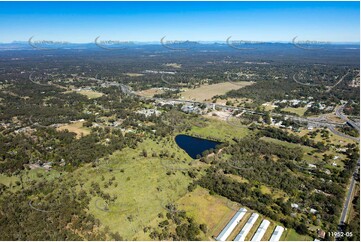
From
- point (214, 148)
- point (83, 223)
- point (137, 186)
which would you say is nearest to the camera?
point (83, 223)

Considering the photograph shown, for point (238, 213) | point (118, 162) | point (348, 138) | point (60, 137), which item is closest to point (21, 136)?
point (60, 137)

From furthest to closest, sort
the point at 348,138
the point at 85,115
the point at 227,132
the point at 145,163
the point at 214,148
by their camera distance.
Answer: the point at 85,115
the point at 227,132
the point at 348,138
the point at 214,148
the point at 145,163

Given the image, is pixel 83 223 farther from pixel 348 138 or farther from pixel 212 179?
pixel 348 138

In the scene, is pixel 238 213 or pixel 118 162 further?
pixel 118 162

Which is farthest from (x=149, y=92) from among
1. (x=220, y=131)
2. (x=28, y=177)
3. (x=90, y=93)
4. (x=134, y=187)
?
(x=134, y=187)

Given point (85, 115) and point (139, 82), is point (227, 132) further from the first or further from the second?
point (139, 82)

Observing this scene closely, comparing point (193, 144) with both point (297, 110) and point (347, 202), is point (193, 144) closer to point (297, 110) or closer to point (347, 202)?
point (347, 202)
